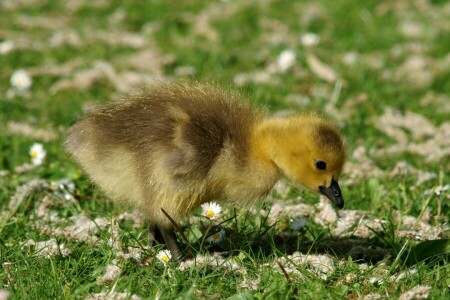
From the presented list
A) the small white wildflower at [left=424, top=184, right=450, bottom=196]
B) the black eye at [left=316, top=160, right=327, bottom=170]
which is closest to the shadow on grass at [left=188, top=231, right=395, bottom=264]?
the black eye at [left=316, top=160, right=327, bottom=170]

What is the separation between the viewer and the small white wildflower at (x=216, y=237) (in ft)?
12.6

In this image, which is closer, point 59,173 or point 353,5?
point 59,173

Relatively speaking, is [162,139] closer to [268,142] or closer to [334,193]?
[268,142]

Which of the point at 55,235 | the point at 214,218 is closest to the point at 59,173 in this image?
the point at 55,235

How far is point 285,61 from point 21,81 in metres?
2.27

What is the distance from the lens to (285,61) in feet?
23.1

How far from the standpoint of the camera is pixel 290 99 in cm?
636

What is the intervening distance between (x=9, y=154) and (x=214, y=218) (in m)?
1.86

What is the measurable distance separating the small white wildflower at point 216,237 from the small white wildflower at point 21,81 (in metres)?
3.07

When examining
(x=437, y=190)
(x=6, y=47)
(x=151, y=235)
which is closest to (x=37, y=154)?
(x=151, y=235)

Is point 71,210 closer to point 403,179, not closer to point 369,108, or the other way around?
point 403,179

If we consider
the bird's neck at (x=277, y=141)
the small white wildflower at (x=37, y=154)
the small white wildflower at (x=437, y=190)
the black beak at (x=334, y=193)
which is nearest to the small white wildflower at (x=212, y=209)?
the bird's neck at (x=277, y=141)

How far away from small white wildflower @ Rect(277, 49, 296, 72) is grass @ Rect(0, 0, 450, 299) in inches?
3.3

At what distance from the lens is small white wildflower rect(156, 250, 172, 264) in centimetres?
348
